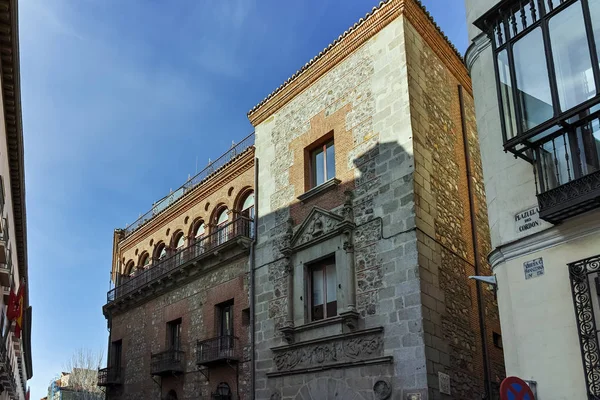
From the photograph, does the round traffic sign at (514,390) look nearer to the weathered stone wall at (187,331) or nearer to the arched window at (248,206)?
the weathered stone wall at (187,331)

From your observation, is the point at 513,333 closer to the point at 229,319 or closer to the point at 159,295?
the point at 229,319

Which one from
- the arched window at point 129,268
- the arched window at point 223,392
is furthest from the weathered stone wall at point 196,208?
the arched window at point 223,392

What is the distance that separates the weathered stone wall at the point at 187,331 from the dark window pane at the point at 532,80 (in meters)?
10.4

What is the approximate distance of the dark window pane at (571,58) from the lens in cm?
880

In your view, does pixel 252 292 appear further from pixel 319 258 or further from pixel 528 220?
pixel 528 220

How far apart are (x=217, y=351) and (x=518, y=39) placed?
12134 mm

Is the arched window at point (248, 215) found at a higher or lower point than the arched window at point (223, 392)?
higher

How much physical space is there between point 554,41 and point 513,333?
4396mm

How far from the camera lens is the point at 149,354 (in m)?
22.4

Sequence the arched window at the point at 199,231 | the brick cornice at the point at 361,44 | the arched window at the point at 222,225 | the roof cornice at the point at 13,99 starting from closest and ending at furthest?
1. the roof cornice at the point at 13,99
2. the brick cornice at the point at 361,44
3. the arched window at the point at 222,225
4. the arched window at the point at 199,231

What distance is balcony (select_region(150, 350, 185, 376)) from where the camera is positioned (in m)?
19.8

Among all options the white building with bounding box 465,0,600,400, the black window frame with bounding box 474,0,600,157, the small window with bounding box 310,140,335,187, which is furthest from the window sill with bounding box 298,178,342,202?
the black window frame with bounding box 474,0,600,157

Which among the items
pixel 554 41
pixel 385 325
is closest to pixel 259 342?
pixel 385 325

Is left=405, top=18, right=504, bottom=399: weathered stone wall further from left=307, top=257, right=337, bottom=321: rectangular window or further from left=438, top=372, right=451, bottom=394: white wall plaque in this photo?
left=307, top=257, right=337, bottom=321: rectangular window
